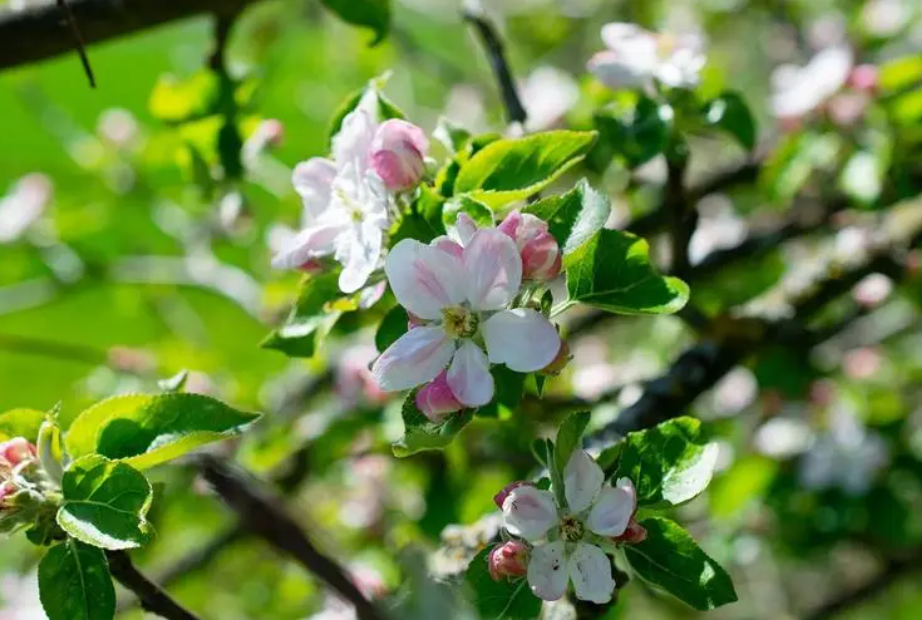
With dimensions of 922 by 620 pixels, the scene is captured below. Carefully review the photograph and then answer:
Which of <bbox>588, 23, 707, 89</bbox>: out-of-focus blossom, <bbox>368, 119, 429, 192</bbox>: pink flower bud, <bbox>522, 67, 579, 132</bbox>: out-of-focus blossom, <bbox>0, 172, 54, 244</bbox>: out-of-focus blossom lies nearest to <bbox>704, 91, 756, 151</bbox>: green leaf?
<bbox>588, 23, 707, 89</bbox>: out-of-focus blossom

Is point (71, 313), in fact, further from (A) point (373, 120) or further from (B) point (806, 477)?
(A) point (373, 120)

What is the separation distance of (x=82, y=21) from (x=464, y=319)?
0.79m

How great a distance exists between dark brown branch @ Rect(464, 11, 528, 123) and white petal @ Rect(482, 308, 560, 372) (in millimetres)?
490

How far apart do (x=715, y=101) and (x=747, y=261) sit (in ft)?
1.51

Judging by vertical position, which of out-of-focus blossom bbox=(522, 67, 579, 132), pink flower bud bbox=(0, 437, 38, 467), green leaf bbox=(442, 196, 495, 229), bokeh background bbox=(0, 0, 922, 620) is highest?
green leaf bbox=(442, 196, 495, 229)

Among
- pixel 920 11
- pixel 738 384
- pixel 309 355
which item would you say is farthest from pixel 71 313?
pixel 309 355

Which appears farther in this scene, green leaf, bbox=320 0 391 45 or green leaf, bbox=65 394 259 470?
green leaf, bbox=320 0 391 45

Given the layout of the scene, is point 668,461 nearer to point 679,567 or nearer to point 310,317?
point 679,567

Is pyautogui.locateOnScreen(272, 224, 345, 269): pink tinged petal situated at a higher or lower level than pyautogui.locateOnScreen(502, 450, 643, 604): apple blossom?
higher

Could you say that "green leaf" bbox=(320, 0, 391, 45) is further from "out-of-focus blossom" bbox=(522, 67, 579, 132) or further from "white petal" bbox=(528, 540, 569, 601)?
"white petal" bbox=(528, 540, 569, 601)

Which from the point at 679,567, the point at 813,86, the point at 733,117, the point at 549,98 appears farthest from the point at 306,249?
the point at 813,86

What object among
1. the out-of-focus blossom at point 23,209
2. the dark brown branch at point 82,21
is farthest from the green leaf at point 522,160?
the out-of-focus blossom at point 23,209

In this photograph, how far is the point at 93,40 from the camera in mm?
1357

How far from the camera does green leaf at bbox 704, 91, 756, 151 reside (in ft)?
3.96
